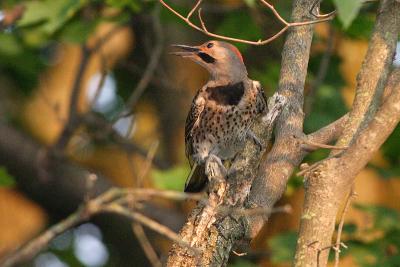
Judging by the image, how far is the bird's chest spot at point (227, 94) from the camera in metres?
6.40

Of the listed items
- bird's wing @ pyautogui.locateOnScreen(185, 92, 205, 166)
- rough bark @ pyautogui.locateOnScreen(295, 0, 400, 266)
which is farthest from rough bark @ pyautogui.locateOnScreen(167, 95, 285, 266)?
bird's wing @ pyautogui.locateOnScreen(185, 92, 205, 166)

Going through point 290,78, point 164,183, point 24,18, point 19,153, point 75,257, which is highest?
point 290,78

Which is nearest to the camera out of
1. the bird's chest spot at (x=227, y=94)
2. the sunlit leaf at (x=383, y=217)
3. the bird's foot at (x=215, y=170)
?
the bird's foot at (x=215, y=170)

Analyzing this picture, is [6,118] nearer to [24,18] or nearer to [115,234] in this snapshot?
[115,234]

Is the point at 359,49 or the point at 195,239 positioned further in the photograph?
the point at 359,49

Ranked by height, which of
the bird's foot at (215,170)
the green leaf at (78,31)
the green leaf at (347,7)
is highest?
the green leaf at (347,7)

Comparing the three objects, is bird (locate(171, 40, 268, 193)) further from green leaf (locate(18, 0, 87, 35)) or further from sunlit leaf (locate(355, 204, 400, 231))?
sunlit leaf (locate(355, 204, 400, 231))

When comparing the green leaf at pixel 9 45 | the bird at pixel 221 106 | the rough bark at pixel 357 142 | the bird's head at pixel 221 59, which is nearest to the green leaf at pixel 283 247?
the bird at pixel 221 106

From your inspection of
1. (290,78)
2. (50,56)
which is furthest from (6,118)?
(290,78)

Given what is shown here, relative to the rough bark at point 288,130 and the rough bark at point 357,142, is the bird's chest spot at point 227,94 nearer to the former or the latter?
the rough bark at point 288,130

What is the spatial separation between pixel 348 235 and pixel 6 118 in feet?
15.0

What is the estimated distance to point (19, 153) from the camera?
8812 mm

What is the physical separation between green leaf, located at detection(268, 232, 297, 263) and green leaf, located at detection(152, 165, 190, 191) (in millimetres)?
731

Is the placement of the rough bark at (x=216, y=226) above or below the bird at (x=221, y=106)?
below
